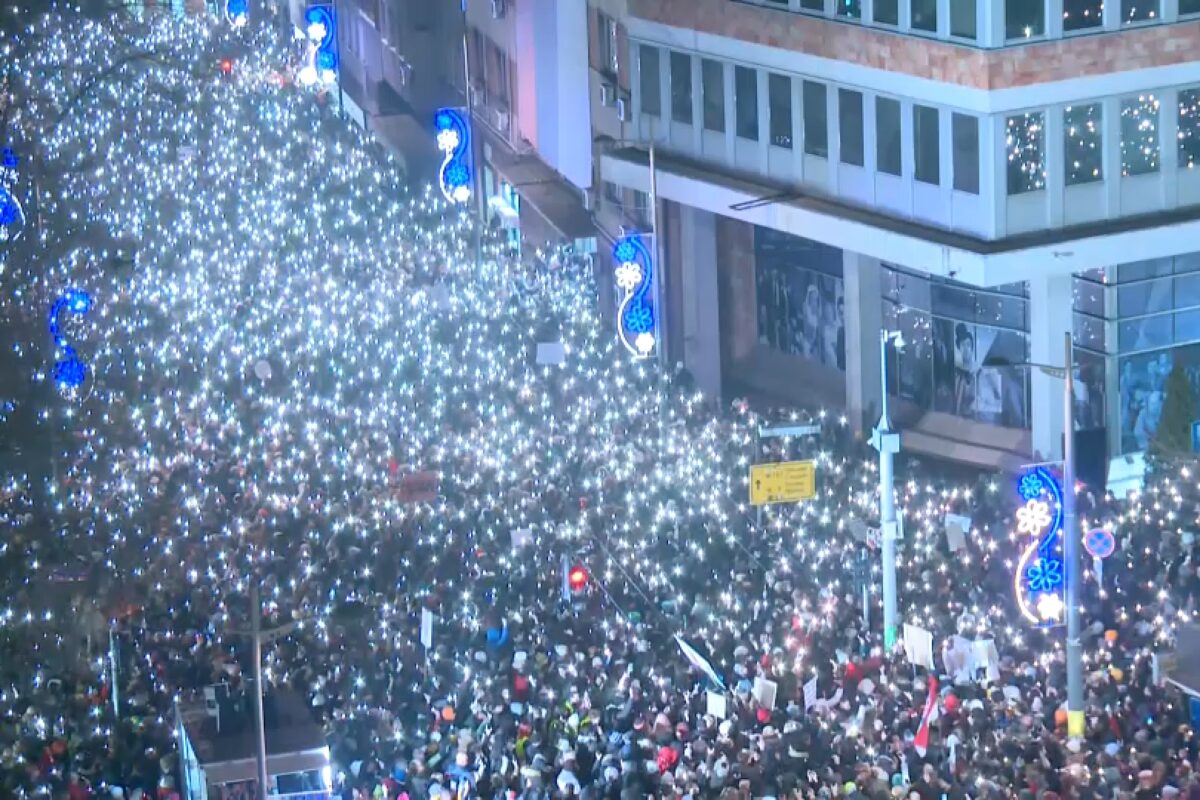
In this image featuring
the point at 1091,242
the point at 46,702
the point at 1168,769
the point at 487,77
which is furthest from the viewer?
the point at 487,77

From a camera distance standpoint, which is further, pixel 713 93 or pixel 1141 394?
pixel 713 93

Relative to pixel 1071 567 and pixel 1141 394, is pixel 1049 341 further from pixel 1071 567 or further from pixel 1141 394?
pixel 1071 567

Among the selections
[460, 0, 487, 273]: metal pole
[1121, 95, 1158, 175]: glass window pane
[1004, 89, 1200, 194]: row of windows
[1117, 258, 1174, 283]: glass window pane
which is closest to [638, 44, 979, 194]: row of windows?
[1004, 89, 1200, 194]: row of windows

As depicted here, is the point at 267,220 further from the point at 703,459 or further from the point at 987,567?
the point at 987,567

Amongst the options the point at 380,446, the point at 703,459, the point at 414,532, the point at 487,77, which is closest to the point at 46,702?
the point at 414,532

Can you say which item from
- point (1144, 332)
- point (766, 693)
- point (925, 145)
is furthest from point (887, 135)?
point (766, 693)

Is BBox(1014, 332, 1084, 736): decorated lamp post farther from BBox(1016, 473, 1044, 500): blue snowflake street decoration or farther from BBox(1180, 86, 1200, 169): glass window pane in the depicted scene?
BBox(1180, 86, 1200, 169): glass window pane

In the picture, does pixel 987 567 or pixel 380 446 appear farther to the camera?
pixel 380 446

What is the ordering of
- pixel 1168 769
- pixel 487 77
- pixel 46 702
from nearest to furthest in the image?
pixel 1168 769
pixel 46 702
pixel 487 77
